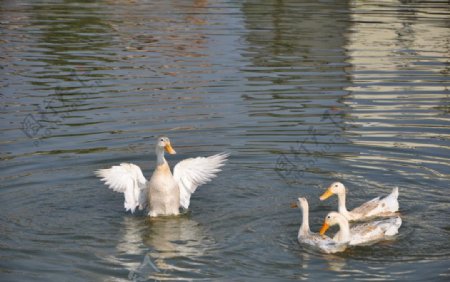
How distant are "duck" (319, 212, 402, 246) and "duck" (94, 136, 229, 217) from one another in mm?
2430

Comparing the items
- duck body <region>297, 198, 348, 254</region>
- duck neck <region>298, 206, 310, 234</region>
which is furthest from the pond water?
duck neck <region>298, 206, 310, 234</region>

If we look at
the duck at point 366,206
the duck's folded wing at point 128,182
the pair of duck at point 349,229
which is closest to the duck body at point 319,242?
the pair of duck at point 349,229

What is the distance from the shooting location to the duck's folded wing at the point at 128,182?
14.6 m

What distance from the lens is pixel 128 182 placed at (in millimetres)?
14766

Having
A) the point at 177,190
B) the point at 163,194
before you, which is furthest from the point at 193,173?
the point at 163,194

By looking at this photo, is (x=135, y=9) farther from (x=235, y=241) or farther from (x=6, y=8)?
(x=235, y=241)

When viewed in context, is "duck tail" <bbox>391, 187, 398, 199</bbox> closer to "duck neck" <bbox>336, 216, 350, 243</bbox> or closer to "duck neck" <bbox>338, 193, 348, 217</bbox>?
"duck neck" <bbox>338, 193, 348, 217</bbox>

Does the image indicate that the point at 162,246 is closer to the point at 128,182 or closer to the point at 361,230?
the point at 128,182

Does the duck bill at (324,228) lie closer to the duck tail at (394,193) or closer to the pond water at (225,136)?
the pond water at (225,136)

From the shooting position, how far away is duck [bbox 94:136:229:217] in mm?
14570

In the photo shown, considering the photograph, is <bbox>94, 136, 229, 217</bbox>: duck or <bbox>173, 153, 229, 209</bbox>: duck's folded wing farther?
<bbox>173, 153, 229, 209</bbox>: duck's folded wing

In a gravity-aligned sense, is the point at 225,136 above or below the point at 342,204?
above

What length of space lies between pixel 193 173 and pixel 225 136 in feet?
9.32

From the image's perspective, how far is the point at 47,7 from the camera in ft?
114
